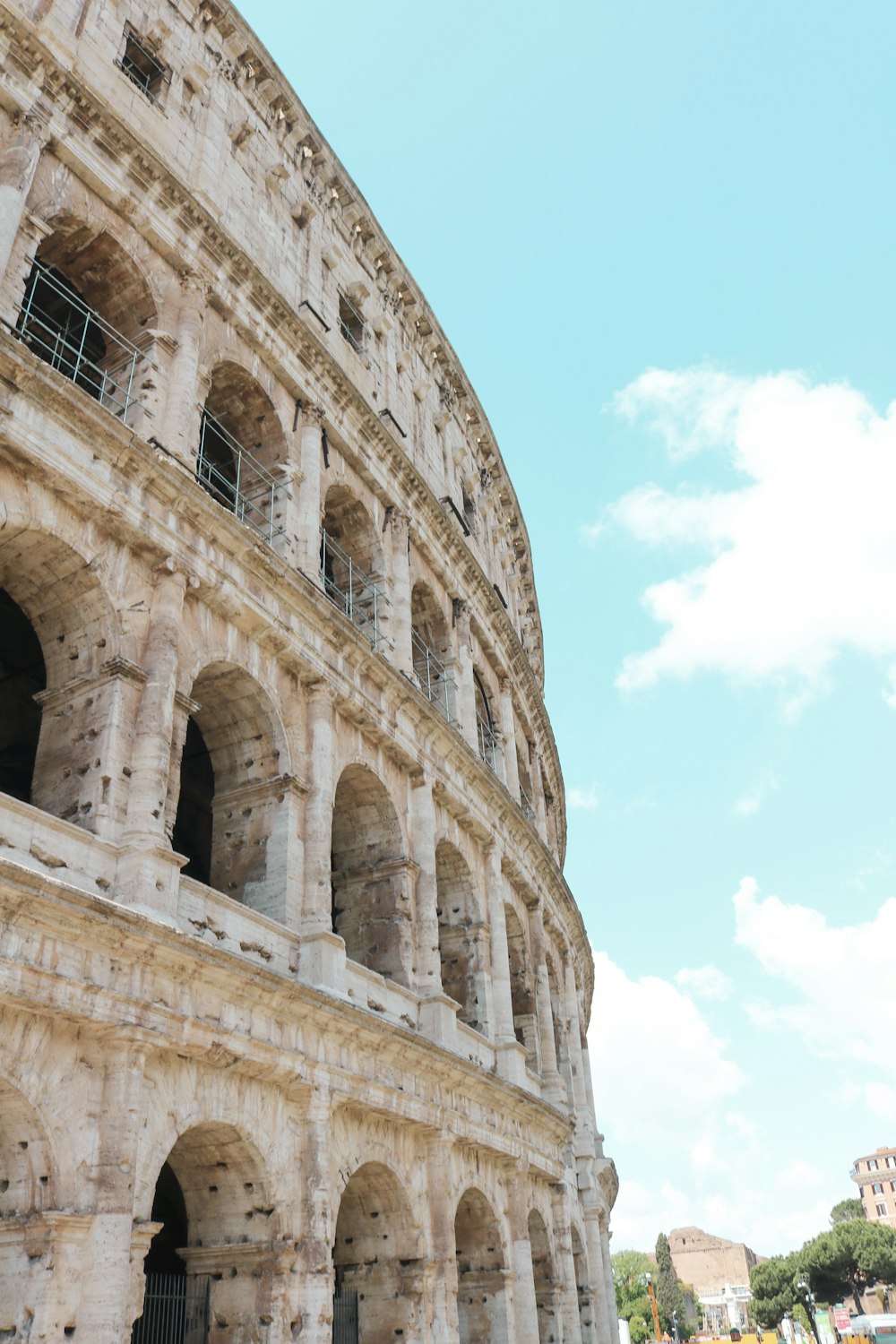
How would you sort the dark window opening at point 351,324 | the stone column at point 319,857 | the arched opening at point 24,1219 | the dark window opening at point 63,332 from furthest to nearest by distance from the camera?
the dark window opening at point 351,324, the dark window opening at point 63,332, the stone column at point 319,857, the arched opening at point 24,1219

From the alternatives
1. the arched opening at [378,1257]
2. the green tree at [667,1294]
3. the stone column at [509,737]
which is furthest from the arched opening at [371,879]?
the green tree at [667,1294]

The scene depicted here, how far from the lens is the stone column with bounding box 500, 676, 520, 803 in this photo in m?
19.5

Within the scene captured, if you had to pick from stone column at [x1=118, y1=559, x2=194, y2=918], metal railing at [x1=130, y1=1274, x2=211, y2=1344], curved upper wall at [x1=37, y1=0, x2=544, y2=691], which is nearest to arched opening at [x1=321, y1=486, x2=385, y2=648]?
curved upper wall at [x1=37, y1=0, x2=544, y2=691]

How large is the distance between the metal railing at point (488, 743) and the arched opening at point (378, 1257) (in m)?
8.91

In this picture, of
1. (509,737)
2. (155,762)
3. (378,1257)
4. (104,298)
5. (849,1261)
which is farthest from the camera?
(849,1261)

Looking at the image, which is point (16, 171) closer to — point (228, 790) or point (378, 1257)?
point (228, 790)

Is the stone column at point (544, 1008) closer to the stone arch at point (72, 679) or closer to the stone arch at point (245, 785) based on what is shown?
the stone arch at point (245, 785)

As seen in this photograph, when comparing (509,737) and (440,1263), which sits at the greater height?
(509,737)

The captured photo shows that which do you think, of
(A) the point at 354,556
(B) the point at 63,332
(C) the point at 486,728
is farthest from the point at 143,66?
(C) the point at 486,728

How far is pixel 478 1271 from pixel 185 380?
11.2 metres

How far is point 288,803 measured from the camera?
11.1m

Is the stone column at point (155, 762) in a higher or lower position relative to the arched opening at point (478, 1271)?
higher

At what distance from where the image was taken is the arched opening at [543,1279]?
1536 centimetres

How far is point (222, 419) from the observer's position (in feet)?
45.8
